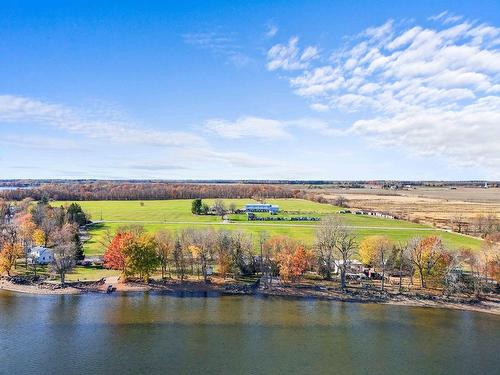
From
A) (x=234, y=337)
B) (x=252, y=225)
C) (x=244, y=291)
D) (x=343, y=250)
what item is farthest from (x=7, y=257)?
(x=252, y=225)

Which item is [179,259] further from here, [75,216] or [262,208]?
[262,208]

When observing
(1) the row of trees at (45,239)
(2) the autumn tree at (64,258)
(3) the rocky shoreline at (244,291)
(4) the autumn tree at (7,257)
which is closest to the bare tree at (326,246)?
(3) the rocky shoreline at (244,291)

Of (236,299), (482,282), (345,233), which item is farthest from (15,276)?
(482,282)

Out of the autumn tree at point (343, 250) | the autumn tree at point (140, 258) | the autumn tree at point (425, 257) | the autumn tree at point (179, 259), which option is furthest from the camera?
the autumn tree at point (179, 259)

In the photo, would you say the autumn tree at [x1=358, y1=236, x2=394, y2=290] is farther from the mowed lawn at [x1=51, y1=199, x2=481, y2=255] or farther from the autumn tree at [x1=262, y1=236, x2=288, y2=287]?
the autumn tree at [x1=262, y1=236, x2=288, y2=287]

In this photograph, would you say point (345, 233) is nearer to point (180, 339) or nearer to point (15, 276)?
point (180, 339)

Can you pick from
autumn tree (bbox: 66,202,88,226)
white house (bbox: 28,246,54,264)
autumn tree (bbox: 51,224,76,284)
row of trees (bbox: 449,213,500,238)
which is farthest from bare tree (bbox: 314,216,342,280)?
autumn tree (bbox: 66,202,88,226)

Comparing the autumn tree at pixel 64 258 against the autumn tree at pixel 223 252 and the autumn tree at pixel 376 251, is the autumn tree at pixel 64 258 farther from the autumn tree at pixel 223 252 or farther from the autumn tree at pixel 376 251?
the autumn tree at pixel 376 251
